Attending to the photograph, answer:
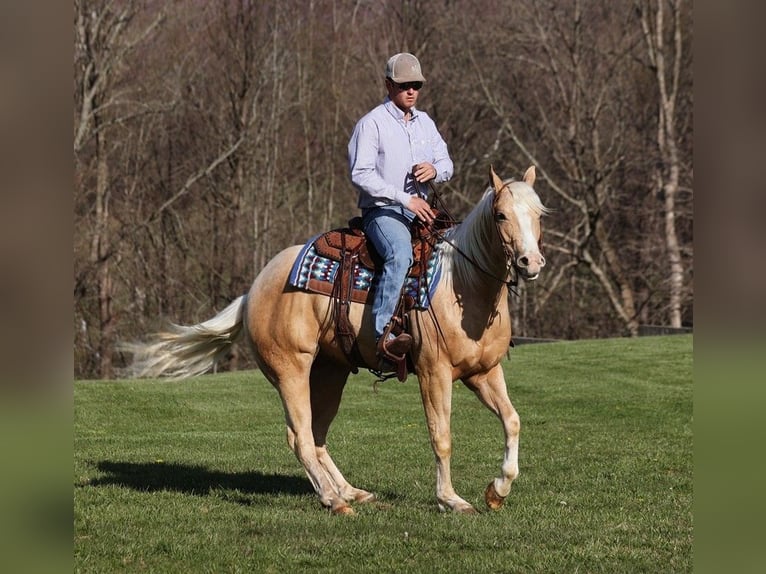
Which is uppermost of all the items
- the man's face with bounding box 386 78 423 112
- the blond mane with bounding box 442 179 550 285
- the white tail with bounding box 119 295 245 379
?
the man's face with bounding box 386 78 423 112

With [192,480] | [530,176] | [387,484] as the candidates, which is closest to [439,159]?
[530,176]

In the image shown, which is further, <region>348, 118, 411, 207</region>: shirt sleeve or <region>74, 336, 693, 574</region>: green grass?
<region>348, 118, 411, 207</region>: shirt sleeve

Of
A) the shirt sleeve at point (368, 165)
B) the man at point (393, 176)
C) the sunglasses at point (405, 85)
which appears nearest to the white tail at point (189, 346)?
the man at point (393, 176)

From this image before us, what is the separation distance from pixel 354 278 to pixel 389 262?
0.46 meters

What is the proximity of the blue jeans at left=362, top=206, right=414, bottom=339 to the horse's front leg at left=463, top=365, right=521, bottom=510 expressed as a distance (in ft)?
2.82

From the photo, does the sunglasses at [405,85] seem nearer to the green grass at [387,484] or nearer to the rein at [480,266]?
the rein at [480,266]

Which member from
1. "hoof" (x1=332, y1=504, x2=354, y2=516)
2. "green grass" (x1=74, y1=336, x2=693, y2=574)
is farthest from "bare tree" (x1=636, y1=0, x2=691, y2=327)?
"hoof" (x1=332, y1=504, x2=354, y2=516)

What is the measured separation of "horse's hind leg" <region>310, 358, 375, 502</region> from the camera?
8.41 meters

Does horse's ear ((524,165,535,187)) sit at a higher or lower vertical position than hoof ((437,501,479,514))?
higher

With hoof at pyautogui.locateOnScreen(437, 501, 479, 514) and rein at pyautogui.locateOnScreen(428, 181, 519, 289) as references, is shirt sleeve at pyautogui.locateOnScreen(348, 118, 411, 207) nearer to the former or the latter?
rein at pyautogui.locateOnScreen(428, 181, 519, 289)

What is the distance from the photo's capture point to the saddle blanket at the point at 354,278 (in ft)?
24.8

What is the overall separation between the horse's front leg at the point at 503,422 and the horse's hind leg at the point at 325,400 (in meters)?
1.17
